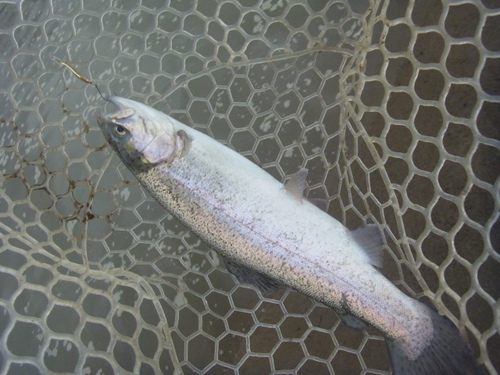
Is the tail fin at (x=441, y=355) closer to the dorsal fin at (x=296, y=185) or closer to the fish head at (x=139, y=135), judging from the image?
the dorsal fin at (x=296, y=185)

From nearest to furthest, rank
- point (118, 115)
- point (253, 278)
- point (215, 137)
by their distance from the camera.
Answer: point (118, 115) → point (253, 278) → point (215, 137)

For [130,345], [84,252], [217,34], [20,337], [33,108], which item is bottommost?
[20,337]

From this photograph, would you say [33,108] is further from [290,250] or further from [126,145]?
[290,250]

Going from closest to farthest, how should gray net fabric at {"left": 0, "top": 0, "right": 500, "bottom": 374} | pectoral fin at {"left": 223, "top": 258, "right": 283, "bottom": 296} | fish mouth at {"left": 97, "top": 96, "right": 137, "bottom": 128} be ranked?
fish mouth at {"left": 97, "top": 96, "right": 137, "bottom": 128} → pectoral fin at {"left": 223, "top": 258, "right": 283, "bottom": 296} → gray net fabric at {"left": 0, "top": 0, "right": 500, "bottom": 374}

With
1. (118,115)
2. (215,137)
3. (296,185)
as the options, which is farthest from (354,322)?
(215,137)

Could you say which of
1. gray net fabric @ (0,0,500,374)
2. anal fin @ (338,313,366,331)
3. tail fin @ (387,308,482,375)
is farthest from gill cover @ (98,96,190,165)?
tail fin @ (387,308,482,375)

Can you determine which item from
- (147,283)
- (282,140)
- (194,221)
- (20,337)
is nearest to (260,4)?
(282,140)

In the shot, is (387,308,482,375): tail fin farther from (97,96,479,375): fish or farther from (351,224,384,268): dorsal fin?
(351,224,384,268): dorsal fin

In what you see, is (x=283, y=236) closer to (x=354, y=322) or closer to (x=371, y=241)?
(x=371, y=241)
